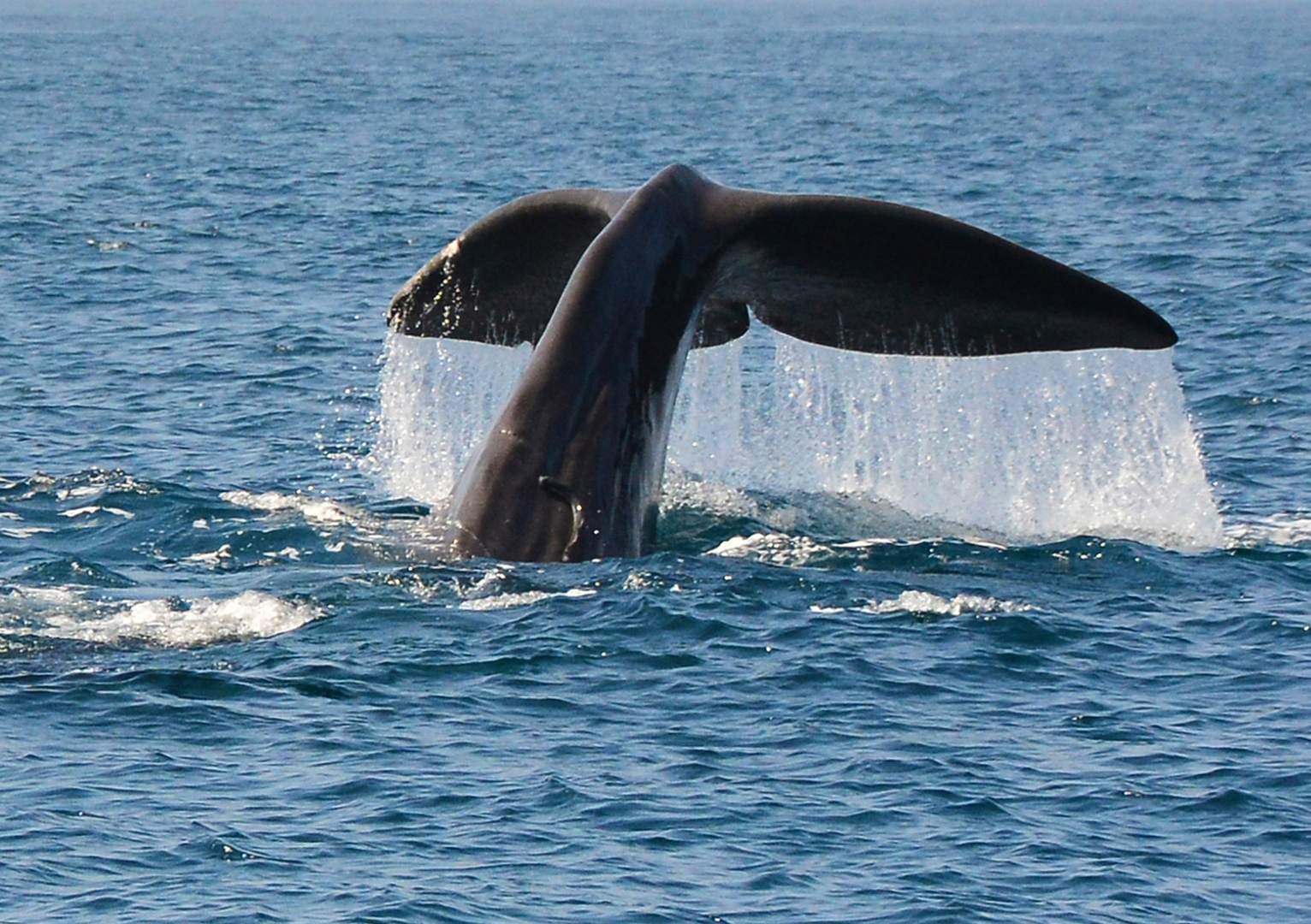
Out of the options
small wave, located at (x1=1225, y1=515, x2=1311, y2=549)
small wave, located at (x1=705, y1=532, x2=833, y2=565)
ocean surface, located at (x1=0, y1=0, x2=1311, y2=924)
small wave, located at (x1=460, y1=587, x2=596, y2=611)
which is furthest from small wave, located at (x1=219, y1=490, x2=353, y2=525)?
small wave, located at (x1=1225, y1=515, x2=1311, y2=549)

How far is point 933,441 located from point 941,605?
20.1ft

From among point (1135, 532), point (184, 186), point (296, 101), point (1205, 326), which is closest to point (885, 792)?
point (1135, 532)

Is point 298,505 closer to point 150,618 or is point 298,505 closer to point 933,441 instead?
point 150,618

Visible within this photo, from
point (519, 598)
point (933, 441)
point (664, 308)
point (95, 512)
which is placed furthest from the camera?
point (933, 441)

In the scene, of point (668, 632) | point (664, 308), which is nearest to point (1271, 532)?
point (664, 308)

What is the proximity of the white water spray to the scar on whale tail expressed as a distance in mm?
771

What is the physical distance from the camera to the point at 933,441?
21391 mm

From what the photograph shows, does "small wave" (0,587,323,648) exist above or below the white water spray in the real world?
below

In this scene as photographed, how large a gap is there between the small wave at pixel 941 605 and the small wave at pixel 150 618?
3.69 meters

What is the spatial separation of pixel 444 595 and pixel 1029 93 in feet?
216

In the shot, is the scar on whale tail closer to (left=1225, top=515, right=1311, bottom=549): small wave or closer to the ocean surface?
the ocean surface

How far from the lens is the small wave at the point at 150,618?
47.0ft

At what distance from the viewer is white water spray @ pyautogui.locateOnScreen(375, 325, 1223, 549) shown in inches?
707

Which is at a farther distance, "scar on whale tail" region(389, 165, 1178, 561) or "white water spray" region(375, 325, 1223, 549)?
"white water spray" region(375, 325, 1223, 549)
